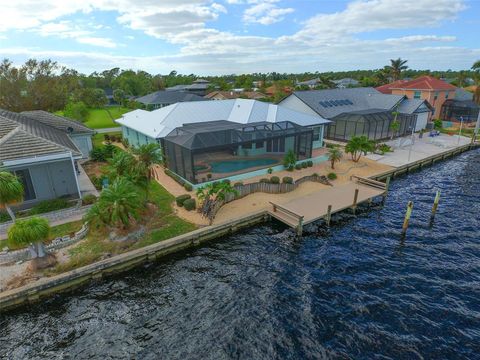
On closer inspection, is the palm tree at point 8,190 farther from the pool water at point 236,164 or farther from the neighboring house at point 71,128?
the neighboring house at point 71,128

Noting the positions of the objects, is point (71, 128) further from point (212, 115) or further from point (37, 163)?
point (212, 115)

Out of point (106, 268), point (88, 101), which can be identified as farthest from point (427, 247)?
point (88, 101)

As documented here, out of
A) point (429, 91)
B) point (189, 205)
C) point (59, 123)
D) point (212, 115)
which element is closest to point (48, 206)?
point (189, 205)

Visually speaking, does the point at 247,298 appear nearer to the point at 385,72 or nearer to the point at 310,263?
the point at 310,263

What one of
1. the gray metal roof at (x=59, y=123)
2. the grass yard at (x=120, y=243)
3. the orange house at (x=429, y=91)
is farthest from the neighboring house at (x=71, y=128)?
the orange house at (x=429, y=91)

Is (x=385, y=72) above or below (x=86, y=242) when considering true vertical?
above

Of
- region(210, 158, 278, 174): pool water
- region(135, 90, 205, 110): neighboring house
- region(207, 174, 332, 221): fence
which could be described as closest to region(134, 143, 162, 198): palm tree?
region(207, 174, 332, 221): fence

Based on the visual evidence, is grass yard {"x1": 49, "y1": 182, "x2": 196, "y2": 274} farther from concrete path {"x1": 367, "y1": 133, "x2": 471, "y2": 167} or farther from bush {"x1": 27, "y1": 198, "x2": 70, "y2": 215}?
concrete path {"x1": 367, "y1": 133, "x2": 471, "y2": 167}

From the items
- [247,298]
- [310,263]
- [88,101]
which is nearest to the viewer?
[247,298]
